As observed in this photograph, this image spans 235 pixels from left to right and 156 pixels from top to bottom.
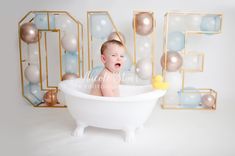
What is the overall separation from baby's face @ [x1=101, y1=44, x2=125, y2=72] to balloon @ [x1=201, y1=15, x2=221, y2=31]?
3.81ft

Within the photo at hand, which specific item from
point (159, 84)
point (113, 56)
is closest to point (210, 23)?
point (159, 84)

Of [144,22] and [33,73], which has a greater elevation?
[144,22]

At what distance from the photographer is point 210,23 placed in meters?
2.67

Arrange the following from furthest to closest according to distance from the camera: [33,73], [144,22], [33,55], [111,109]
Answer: [33,55]
[33,73]
[144,22]
[111,109]

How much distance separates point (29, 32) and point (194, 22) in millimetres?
1744

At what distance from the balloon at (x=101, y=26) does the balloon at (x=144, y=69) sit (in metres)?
0.48

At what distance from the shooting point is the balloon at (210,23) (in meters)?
2.67

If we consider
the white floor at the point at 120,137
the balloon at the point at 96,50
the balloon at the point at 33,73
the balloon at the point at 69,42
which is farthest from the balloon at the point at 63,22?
the white floor at the point at 120,137

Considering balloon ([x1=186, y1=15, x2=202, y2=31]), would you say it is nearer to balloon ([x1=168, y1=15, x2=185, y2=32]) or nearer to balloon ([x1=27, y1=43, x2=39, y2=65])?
balloon ([x1=168, y1=15, x2=185, y2=32])

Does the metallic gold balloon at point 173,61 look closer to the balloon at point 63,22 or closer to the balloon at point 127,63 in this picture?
the balloon at point 127,63

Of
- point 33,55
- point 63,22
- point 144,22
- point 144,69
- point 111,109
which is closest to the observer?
point 111,109

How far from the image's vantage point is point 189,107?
2.84m

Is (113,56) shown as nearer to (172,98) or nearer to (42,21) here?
(172,98)

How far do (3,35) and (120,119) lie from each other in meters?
2.31
